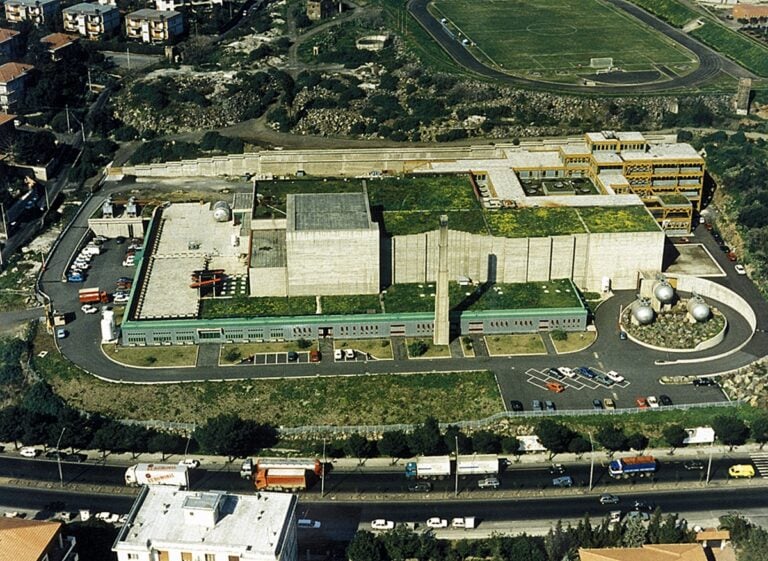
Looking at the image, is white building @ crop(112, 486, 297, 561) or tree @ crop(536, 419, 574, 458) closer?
white building @ crop(112, 486, 297, 561)

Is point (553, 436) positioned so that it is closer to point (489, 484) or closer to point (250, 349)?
point (489, 484)

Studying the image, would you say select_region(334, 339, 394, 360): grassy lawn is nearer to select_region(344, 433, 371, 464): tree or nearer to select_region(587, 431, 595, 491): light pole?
select_region(344, 433, 371, 464): tree

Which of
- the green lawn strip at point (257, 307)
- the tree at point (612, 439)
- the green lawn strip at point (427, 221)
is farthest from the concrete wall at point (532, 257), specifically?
the tree at point (612, 439)

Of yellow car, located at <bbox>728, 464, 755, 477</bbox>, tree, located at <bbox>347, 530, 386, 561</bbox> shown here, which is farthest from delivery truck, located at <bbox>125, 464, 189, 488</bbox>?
yellow car, located at <bbox>728, 464, 755, 477</bbox>

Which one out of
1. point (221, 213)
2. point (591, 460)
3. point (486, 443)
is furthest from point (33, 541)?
point (221, 213)

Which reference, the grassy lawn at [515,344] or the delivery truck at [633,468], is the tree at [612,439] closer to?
the delivery truck at [633,468]

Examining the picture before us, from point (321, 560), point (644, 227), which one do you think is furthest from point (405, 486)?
point (644, 227)

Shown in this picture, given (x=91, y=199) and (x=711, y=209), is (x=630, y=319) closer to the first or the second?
(x=711, y=209)
